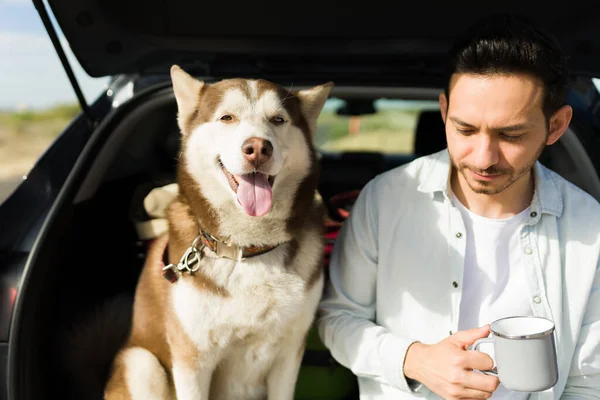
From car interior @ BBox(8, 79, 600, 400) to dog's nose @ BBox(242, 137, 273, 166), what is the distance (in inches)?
23.9

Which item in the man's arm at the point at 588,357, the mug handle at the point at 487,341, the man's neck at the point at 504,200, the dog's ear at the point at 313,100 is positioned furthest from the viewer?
the dog's ear at the point at 313,100

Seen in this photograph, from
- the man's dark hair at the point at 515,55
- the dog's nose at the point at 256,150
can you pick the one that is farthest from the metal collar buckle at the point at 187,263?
the man's dark hair at the point at 515,55

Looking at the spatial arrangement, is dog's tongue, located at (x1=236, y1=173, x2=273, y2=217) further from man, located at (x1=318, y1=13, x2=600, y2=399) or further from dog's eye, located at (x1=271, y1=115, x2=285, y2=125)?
man, located at (x1=318, y1=13, x2=600, y2=399)

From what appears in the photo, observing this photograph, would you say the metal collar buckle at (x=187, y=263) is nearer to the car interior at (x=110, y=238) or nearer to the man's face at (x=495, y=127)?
the car interior at (x=110, y=238)

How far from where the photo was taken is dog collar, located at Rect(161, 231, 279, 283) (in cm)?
179

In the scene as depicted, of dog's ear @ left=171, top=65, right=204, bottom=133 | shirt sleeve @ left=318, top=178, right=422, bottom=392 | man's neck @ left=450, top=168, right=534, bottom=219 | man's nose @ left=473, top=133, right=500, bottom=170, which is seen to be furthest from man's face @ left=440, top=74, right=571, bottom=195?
dog's ear @ left=171, top=65, right=204, bottom=133

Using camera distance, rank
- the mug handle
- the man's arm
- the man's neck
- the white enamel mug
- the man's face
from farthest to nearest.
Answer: the man's neck
the man's arm
the man's face
the mug handle
the white enamel mug

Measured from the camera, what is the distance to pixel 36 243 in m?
1.79

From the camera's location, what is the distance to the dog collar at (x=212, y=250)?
1.79 m

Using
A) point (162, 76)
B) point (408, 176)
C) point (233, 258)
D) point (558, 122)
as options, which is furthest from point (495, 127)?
point (162, 76)

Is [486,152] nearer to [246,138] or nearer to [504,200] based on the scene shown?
[504,200]

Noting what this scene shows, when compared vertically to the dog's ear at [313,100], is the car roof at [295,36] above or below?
above

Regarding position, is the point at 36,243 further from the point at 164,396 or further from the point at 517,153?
the point at 517,153

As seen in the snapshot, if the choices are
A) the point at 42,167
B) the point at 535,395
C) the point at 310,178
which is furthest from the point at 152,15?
the point at 535,395
